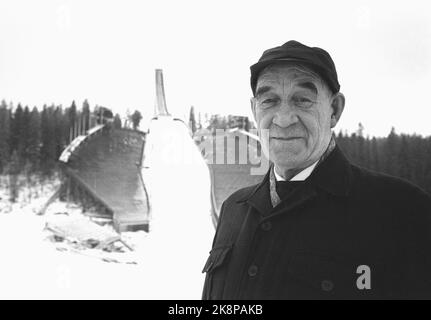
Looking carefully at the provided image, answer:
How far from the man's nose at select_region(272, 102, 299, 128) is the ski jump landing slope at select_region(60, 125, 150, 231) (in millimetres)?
1837

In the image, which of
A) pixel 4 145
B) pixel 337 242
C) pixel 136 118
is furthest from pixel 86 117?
pixel 337 242

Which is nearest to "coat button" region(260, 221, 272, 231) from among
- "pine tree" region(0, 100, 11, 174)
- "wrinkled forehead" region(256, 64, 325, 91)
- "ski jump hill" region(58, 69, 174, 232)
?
"wrinkled forehead" region(256, 64, 325, 91)

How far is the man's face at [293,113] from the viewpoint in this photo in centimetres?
57

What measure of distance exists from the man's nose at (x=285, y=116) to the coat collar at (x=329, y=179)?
95 mm

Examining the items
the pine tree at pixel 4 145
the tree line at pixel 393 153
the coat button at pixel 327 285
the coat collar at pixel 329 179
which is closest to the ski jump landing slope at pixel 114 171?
the pine tree at pixel 4 145

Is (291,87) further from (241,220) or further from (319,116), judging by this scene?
(241,220)

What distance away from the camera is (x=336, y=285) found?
1.69 feet

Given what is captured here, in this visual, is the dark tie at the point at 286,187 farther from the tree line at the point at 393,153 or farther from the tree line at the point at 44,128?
the tree line at the point at 44,128

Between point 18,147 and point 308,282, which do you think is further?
point 18,147

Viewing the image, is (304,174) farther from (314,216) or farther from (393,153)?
(393,153)

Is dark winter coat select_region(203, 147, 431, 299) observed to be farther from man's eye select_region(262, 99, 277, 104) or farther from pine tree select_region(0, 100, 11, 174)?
pine tree select_region(0, 100, 11, 174)

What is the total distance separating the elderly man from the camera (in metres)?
0.52
